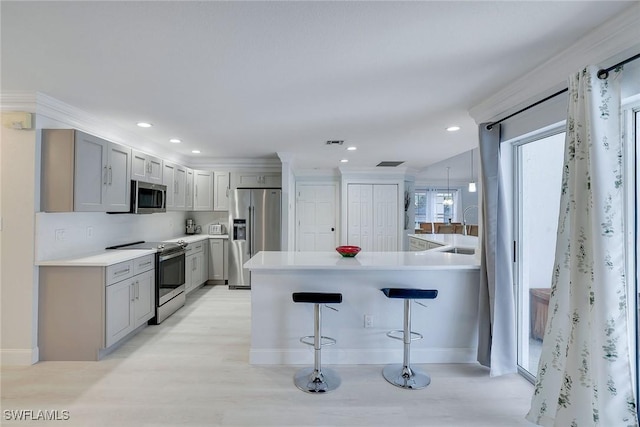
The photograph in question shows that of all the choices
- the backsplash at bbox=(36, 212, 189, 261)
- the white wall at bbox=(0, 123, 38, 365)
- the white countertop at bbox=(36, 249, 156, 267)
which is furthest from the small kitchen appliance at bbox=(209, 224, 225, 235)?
the white wall at bbox=(0, 123, 38, 365)

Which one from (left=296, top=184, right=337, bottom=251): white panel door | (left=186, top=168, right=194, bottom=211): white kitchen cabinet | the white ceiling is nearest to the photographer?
the white ceiling

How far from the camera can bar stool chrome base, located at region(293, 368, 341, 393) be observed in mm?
2322

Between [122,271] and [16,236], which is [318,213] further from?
[16,236]

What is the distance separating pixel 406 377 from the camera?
2.47m

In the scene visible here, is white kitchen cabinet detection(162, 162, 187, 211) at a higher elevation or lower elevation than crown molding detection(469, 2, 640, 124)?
lower

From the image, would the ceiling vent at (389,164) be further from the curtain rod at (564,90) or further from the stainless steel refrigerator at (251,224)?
the curtain rod at (564,90)

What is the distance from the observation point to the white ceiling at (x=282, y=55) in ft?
4.76

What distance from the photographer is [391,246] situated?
267 inches

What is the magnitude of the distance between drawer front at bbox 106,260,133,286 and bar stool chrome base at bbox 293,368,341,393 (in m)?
1.89

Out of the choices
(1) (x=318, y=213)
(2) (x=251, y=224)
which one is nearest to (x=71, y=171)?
(2) (x=251, y=224)

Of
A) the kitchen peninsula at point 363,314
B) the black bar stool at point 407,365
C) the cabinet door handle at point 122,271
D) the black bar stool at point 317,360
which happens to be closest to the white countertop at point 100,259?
the cabinet door handle at point 122,271

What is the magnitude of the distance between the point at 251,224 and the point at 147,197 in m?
1.75

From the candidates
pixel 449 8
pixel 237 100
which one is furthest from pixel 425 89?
pixel 237 100

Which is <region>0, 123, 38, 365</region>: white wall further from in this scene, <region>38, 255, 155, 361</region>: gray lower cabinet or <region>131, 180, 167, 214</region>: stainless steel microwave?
<region>131, 180, 167, 214</region>: stainless steel microwave
